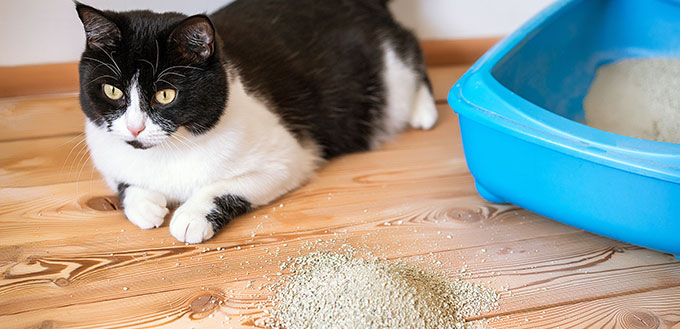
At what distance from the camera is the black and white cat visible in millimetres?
1117

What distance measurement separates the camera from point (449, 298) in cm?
111

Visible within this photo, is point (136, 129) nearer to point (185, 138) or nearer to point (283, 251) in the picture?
point (185, 138)

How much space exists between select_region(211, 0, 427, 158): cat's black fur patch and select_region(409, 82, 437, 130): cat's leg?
0.12m

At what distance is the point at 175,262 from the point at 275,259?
201 millimetres

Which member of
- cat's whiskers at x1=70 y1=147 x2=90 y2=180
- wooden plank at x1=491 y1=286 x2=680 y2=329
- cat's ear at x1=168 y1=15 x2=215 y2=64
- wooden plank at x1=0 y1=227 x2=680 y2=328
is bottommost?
cat's whiskers at x1=70 y1=147 x2=90 y2=180

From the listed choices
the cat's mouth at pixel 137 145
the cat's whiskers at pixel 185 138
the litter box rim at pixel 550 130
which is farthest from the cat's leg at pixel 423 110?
the cat's mouth at pixel 137 145

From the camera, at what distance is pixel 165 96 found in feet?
3.75

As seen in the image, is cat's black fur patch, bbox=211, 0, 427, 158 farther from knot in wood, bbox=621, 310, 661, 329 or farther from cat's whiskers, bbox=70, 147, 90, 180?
knot in wood, bbox=621, 310, 661, 329

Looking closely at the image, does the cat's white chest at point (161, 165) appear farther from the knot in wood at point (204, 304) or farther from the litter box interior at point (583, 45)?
the litter box interior at point (583, 45)

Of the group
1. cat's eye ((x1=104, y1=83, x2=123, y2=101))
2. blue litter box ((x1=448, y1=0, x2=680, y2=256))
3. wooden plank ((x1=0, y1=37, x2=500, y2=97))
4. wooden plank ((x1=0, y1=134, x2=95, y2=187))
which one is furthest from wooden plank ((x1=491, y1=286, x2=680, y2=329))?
wooden plank ((x1=0, y1=37, x2=500, y2=97))

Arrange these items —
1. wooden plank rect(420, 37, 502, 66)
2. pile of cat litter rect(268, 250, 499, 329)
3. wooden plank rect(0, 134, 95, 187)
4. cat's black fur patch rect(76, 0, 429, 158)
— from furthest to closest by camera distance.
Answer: wooden plank rect(420, 37, 502, 66), wooden plank rect(0, 134, 95, 187), cat's black fur patch rect(76, 0, 429, 158), pile of cat litter rect(268, 250, 499, 329)

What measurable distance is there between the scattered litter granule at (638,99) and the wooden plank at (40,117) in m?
1.45

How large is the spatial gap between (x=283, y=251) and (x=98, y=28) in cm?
56

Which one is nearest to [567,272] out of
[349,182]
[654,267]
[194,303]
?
[654,267]
